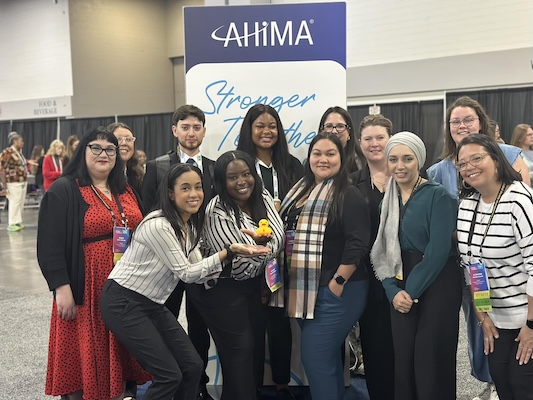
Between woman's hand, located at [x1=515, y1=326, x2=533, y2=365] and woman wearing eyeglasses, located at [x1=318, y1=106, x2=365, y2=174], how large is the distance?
1270mm

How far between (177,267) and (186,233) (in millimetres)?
200

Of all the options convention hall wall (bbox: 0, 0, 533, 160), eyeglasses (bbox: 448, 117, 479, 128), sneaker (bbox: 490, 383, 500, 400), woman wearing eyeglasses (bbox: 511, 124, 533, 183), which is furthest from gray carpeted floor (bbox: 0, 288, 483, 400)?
convention hall wall (bbox: 0, 0, 533, 160)

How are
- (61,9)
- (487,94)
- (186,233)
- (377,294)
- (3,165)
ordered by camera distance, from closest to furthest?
(186,233)
(377,294)
(487,94)
(3,165)
(61,9)

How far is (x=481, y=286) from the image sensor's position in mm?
2207

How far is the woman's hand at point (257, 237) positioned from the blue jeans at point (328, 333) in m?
0.39

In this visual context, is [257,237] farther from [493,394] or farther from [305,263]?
[493,394]

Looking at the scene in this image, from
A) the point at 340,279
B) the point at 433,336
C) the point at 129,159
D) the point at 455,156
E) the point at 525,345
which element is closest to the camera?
the point at 525,345

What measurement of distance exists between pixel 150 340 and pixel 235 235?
1.98ft

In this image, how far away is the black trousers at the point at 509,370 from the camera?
85.7 inches

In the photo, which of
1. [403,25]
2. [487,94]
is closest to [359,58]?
[403,25]

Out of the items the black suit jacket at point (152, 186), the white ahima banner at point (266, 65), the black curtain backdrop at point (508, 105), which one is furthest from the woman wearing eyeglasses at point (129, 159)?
the black curtain backdrop at point (508, 105)

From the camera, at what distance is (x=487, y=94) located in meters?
8.97

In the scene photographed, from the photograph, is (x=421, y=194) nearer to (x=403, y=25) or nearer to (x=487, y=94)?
(x=487, y=94)

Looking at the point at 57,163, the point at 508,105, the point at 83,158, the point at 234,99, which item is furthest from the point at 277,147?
the point at 57,163
